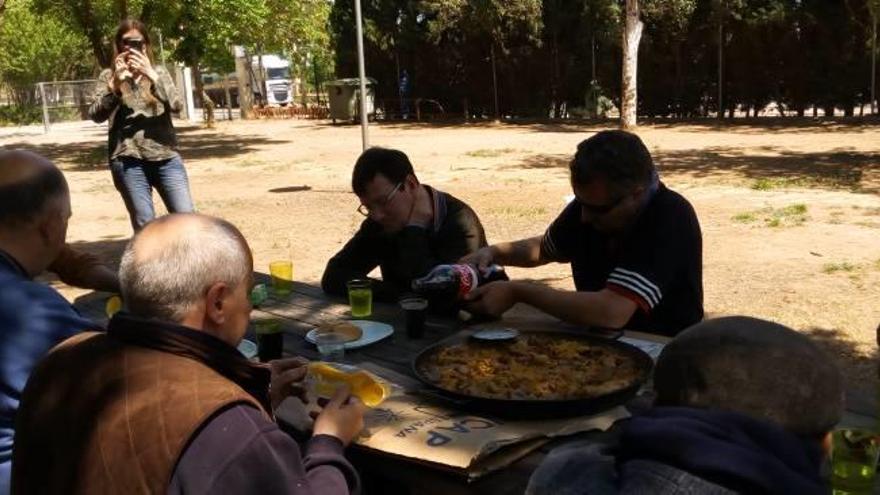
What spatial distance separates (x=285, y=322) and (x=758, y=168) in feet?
35.9

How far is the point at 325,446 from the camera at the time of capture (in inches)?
75.5

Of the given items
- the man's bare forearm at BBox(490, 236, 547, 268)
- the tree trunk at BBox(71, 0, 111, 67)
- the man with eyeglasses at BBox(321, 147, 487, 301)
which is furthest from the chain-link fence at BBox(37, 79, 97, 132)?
the man's bare forearm at BBox(490, 236, 547, 268)

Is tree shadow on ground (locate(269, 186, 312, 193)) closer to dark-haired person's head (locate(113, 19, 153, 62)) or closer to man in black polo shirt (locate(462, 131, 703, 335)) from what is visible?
dark-haired person's head (locate(113, 19, 153, 62))

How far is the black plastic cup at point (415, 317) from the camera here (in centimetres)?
300

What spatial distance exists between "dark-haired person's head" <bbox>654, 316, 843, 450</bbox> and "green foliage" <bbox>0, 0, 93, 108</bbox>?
40813 millimetres

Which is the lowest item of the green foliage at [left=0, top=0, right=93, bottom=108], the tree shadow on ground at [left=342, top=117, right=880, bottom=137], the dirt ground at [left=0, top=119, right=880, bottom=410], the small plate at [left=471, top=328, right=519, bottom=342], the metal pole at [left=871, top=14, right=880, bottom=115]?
A: the dirt ground at [left=0, top=119, right=880, bottom=410]

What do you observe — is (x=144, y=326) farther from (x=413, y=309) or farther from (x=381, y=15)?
(x=381, y=15)

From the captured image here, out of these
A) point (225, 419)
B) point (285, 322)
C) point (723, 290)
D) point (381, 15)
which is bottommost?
point (723, 290)

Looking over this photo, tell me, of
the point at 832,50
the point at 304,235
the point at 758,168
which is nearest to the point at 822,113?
the point at 832,50

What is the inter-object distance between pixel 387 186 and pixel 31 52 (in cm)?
4270

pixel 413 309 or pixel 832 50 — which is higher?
pixel 832 50

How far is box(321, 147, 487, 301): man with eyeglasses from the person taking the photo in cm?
359

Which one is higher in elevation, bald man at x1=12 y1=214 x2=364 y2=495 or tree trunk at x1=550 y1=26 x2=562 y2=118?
tree trunk at x1=550 y1=26 x2=562 y2=118

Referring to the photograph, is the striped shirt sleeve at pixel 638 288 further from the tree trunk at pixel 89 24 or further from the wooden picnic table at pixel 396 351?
the tree trunk at pixel 89 24
